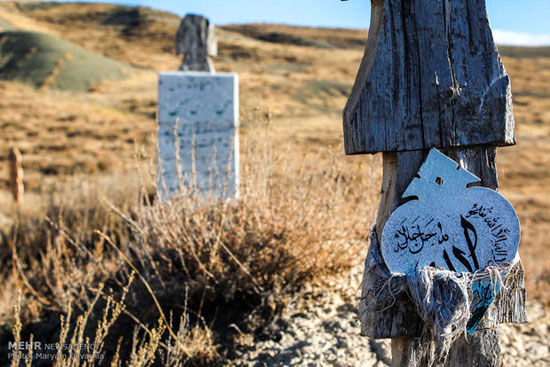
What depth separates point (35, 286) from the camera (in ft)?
13.2

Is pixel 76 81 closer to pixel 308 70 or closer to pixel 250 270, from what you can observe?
pixel 308 70

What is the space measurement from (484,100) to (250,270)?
6.24 ft

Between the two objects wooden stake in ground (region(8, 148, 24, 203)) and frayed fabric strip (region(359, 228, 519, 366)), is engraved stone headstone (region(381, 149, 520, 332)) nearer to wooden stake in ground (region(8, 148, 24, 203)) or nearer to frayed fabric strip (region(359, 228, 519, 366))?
frayed fabric strip (region(359, 228, 519, 366))

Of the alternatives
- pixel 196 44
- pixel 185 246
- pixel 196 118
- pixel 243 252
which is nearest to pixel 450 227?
pixel 243 252

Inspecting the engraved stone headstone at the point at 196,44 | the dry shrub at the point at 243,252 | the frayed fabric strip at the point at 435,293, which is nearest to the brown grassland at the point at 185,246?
the dry shrub at the point at 243,252

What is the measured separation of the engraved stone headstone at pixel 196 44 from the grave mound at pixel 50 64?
2997 centimetres

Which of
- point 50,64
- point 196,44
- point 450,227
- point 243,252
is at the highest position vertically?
point 50,64

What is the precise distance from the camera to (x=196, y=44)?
6223 millimetres

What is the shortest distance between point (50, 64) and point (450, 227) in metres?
39.2

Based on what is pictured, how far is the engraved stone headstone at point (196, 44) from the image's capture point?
621 cm

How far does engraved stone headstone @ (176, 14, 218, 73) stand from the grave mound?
30.0 m

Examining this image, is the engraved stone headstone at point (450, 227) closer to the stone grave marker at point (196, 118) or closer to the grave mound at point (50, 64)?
the stone grave marker at point (196, 118)

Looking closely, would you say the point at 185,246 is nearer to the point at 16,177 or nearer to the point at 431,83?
the point at 431,83

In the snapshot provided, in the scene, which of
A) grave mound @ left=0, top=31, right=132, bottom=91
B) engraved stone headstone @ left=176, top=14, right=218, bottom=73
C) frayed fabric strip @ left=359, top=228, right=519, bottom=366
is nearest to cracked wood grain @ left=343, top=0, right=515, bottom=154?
frayed fabric strip @ left=359, top=228, right=519, bottom=366
